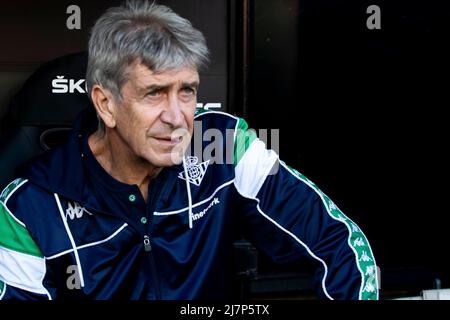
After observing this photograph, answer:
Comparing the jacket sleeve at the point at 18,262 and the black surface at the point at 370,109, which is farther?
the black surface at the point at 370,109

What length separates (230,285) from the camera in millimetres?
2234

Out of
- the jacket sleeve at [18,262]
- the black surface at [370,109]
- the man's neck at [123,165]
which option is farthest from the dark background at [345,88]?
the jacket sleeve at [18,262]

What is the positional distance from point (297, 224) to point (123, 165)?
420mm

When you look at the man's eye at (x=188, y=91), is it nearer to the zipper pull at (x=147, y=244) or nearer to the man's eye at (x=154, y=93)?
the man's eye at (x=154, y=93)

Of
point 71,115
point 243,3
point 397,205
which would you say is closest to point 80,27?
point 243,3

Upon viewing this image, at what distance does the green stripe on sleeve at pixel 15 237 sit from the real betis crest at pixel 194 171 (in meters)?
0.38

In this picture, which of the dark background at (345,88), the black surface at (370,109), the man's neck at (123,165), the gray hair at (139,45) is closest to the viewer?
the gray hair at (139,45)

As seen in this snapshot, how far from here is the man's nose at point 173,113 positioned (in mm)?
1962

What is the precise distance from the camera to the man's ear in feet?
6.66

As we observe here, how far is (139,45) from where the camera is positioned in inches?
76.8

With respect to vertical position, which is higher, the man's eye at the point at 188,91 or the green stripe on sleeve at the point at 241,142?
the man's eye at the point at 188,91

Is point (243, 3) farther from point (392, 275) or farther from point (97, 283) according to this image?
point (97, 283)

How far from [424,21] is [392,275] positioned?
3.09ft

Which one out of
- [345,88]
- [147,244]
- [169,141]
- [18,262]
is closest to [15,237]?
[18,262]
